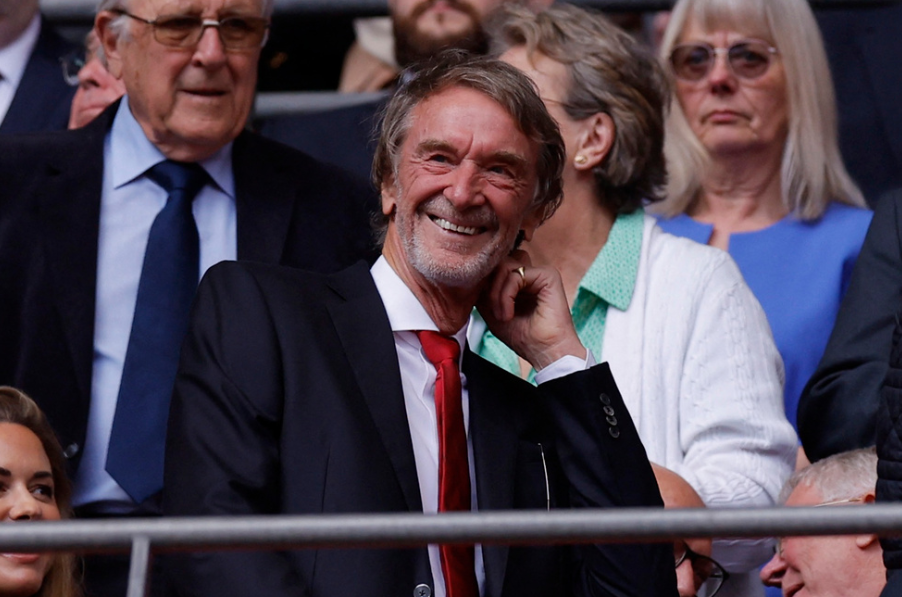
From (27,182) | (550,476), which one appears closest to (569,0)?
(27,182)

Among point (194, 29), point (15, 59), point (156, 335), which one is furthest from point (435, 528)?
point (15, 59)

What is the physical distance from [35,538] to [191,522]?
205 mm

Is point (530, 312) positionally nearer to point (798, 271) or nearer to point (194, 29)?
point (194, 29)

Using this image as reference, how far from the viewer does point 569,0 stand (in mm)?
5273

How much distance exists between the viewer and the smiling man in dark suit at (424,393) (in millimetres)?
2986

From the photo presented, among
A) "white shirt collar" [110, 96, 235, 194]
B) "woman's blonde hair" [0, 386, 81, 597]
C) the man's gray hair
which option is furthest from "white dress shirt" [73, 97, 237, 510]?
the man's gray hair

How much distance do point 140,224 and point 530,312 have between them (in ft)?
3.75

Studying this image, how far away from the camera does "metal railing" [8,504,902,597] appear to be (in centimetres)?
219

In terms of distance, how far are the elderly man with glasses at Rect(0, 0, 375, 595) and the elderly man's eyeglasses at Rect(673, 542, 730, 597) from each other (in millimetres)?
1168

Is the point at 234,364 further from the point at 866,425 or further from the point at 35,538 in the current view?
the point at 866,425

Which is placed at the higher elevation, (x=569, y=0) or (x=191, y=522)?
(x=569, y=0)

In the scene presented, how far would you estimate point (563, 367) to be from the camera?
339 centimetres

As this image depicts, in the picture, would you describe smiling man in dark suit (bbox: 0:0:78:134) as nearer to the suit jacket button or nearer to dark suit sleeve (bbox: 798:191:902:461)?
the suit jacket button

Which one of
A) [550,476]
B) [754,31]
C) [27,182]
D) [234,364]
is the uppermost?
[754,31]
